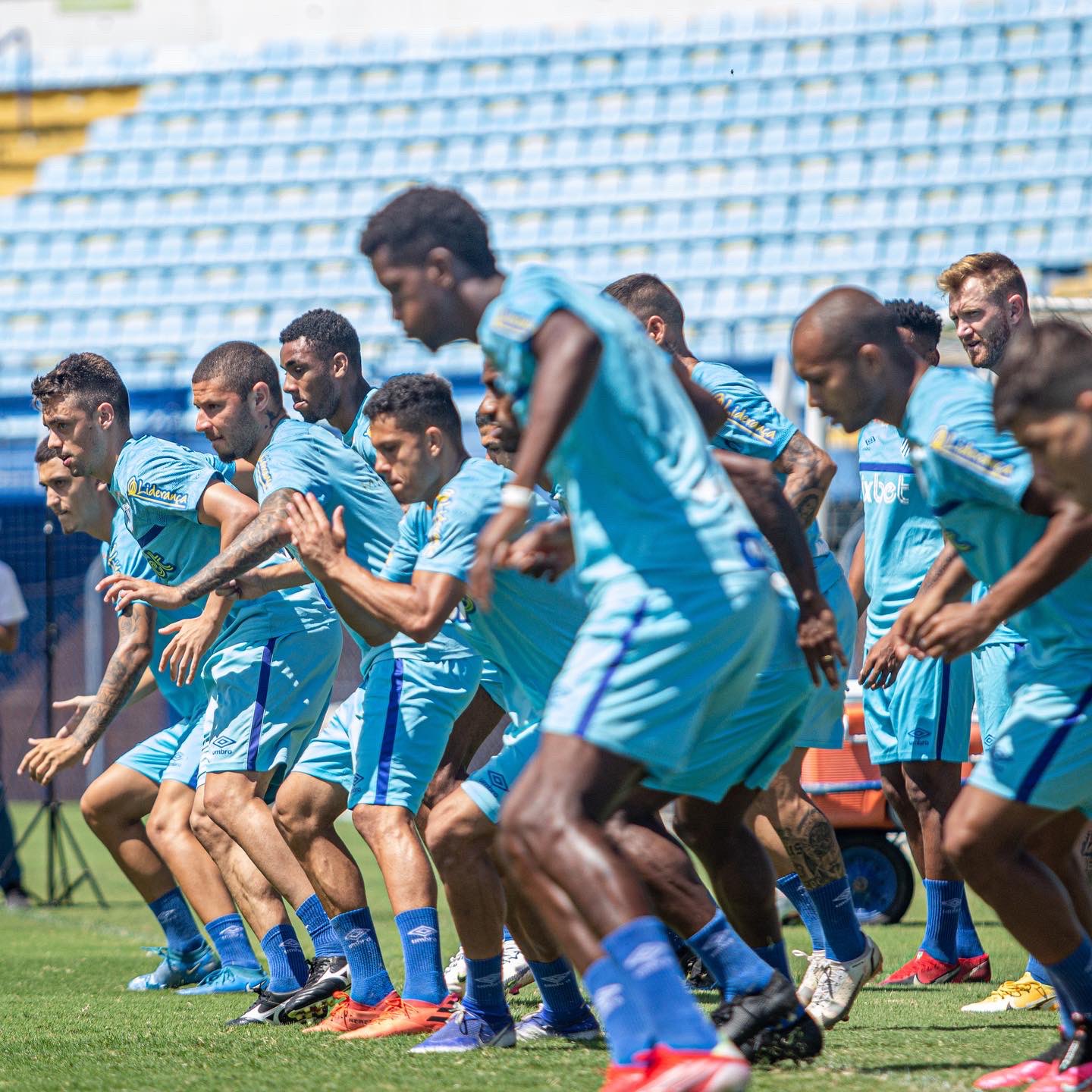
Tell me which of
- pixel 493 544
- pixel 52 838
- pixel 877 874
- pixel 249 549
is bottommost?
pixel 52 838

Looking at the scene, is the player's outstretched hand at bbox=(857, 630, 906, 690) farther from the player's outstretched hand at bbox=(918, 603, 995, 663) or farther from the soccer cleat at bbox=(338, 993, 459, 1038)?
the soccer cleat at bbox=(338, 993, 459, 1038)

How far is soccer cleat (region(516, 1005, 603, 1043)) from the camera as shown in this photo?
5219mm

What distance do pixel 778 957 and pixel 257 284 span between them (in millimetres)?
20267

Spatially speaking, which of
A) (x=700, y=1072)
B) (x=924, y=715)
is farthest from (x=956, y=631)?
(x=924, y=715)

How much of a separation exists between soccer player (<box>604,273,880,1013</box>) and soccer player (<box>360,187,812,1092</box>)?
1857 millimetres

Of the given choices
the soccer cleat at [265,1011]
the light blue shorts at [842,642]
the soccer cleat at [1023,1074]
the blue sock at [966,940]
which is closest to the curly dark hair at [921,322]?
the light blue shorts at [842,642]

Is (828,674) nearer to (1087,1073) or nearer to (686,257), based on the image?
(1087,1073)

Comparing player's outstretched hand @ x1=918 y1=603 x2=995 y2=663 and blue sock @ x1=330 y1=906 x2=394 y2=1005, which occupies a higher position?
player's outstretched hand @ x1=918 y1=603 x2=995 y2=663

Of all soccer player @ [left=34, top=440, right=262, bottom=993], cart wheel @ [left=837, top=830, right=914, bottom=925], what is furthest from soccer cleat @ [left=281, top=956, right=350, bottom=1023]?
cart wheel @ [left=837, top=830, right=914, bottom=925]

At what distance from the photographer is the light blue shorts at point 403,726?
18.0 feet

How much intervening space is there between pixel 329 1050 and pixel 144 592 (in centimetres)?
175

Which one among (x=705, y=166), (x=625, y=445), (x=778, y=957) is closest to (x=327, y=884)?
(x=778, y=957)

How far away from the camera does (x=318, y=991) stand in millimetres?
5883

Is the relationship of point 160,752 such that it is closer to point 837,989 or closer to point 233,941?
point 233,941
